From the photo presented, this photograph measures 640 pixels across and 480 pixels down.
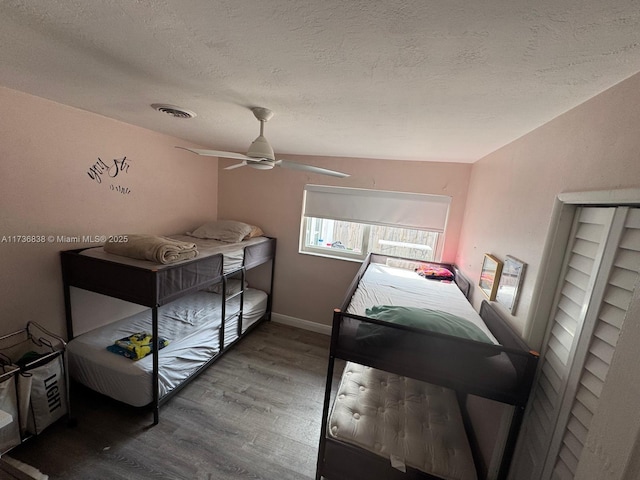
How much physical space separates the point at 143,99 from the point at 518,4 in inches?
73.1

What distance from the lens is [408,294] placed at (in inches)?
83.4

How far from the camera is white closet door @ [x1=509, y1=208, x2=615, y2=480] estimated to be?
99cm

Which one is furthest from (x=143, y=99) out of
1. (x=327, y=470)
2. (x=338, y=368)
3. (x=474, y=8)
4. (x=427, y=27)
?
(x=338, y=368)

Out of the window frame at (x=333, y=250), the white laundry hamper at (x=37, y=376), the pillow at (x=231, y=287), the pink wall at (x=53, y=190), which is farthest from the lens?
the window frame at (x=333, y=250)

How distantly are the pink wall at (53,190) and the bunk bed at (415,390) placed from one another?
2.20 meters

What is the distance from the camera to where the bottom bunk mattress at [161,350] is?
72.1 inches

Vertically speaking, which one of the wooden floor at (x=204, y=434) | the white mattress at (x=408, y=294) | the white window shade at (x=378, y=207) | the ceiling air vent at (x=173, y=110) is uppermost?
the ceiling air vent at (x=173, y=110)

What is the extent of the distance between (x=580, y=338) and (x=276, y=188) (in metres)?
3.00

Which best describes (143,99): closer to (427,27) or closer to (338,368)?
(427,27)

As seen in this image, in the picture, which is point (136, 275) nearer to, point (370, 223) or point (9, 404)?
point (9, 404)

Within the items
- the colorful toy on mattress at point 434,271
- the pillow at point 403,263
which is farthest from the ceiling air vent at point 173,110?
the colorful toy on mattress at point 434,271

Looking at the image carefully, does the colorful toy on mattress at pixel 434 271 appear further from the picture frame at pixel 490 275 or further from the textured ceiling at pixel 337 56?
the textured ceiling at pixel 337 56

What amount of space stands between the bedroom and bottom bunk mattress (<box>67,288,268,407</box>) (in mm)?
365

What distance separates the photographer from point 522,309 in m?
1.34
